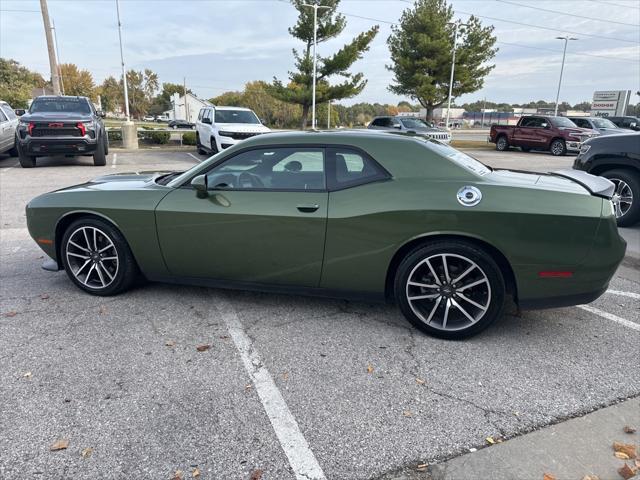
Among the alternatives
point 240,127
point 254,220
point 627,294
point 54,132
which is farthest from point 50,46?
point 627,294

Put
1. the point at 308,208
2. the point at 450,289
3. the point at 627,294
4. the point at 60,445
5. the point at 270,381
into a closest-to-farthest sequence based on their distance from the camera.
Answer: the point at 60,445
the point at 270,381
the point at 450,289
the point at 308,208
the point at 627,294

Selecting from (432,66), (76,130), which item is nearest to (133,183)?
(76,130)

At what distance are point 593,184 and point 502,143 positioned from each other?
22359 millimetres

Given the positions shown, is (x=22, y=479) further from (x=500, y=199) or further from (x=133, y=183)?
(x=500, y=199)

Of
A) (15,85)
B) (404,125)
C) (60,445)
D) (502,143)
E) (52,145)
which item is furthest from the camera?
(15,85)

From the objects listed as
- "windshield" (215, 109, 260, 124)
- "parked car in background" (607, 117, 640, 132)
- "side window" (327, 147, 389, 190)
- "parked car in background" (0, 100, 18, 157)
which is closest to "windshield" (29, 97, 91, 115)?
"parked car in background" (0, 100, 18, 157)

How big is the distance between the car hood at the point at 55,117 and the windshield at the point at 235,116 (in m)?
4.16

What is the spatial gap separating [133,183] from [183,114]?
299 feet

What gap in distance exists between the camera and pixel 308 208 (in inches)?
137

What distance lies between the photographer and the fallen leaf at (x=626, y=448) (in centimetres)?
229

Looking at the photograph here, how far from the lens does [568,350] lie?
10.9ft

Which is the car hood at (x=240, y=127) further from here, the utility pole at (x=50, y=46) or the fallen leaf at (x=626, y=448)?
the fallen leaf at (x=626, y=448)

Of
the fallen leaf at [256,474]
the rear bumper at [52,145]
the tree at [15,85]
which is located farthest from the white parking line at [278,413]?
the tree at [15,85]

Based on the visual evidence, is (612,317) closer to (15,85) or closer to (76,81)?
(15,85)
